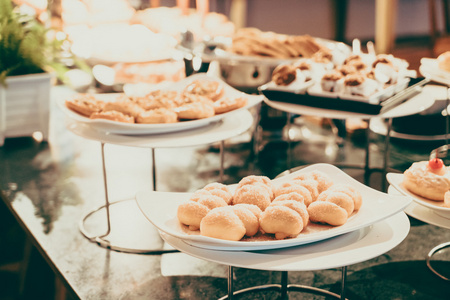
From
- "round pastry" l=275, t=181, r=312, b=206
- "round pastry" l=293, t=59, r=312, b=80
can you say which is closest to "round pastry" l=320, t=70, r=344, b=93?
"round pastry" l=293, t=59, r=312, b=80

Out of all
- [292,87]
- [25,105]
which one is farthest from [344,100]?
[25,105]

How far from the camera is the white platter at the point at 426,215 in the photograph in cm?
114

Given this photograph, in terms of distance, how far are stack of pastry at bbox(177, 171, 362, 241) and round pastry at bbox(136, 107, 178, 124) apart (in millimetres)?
443

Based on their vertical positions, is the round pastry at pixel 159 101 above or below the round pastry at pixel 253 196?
above

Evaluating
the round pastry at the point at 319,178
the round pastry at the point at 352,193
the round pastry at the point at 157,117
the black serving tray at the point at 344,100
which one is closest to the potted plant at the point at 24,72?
the round pastry at the point at 157,117

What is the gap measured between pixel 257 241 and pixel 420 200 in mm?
431

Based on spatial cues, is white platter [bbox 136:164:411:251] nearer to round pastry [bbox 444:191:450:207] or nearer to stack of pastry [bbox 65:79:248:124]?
round pastry [bbox 444:191:450:207]

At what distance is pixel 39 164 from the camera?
2.26 meters

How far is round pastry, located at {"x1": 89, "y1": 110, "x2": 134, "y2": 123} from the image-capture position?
148cm

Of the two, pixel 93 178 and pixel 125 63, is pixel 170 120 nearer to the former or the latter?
pixel 93 178

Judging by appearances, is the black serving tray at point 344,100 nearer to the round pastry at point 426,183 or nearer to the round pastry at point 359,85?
the round pastry at point 359,85

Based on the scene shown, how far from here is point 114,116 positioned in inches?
58.6

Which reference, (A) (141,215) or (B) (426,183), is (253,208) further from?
(A) (141,215)

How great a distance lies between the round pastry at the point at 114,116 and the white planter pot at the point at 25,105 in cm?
96
